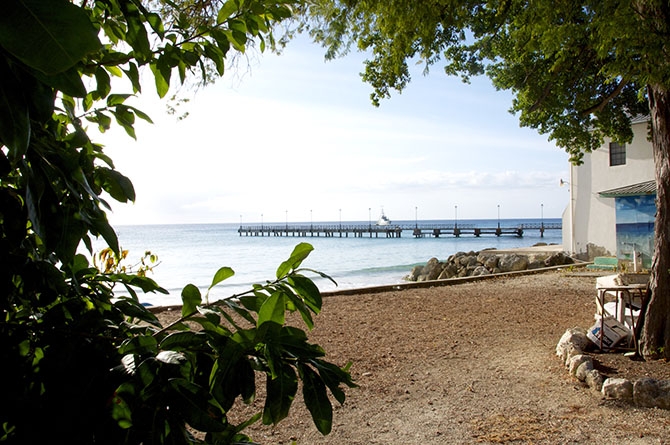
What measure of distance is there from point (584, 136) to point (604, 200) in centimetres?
986

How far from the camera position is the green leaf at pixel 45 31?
0.42 meters

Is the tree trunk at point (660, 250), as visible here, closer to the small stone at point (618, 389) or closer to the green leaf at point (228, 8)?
the small stone at point (618, 389)

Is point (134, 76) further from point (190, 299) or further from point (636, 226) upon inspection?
point (636, 226)

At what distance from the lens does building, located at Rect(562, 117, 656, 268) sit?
15773 millimetres

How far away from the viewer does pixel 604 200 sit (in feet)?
60.8

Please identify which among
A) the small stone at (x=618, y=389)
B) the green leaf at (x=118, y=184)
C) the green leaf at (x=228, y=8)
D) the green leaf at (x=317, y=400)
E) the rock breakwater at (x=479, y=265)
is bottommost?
the rock breakwater at (x=479, y=265)

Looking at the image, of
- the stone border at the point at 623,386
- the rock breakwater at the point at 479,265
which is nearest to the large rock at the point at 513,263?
the rock breakwater at the point at 479,265

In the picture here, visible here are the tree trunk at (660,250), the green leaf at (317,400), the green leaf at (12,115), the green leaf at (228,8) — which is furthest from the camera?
the tree trunk at (660,250)

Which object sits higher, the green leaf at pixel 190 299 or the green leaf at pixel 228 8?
the green leaf at pixel 228 8

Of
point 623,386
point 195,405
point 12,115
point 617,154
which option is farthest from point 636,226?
point 12,115

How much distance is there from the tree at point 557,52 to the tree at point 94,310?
13.8 feet

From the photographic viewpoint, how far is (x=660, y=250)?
18.0 ft

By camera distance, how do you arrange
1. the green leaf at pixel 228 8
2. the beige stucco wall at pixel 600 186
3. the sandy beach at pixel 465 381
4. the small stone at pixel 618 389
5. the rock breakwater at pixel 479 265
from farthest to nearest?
the rock breakwater at pixel 479 265
the beige stucco wall at pixel 600 186
the small stone at pixel 618 389
the sandy beach at pixel 465 381
the green leaf at pixel 228 8

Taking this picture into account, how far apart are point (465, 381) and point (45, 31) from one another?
5060 mm
